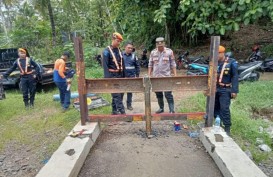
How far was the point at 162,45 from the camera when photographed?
5.59 m

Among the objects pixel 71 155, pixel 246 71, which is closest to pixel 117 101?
pixel 71 155

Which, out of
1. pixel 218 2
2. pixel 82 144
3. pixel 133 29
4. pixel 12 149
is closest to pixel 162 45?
pixel 82 144

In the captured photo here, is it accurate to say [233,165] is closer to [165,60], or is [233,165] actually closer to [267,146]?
[267,146]

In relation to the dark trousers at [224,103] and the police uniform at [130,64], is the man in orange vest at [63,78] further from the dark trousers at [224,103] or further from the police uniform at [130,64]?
the dark trousers at [224,103]

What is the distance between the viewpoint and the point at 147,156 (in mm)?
3977

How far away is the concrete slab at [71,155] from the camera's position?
125 inches

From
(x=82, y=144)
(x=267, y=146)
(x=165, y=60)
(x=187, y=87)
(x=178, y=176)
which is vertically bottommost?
(x=267, y=146)

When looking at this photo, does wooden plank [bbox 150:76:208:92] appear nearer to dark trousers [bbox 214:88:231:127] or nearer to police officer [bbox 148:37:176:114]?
dark trousers [bbox 214:88:231:127]

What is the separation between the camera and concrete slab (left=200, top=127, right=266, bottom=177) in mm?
3129

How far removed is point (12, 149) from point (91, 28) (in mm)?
14842

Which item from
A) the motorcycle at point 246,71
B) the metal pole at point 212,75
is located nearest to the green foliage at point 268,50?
the motorcycle at point 246,71

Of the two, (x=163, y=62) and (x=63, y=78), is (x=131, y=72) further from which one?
(x=63, y=78)

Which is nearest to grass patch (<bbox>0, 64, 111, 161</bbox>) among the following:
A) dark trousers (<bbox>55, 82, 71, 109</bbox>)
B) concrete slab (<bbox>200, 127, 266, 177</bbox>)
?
dark trousers (<bbox>55, 82, 71, 109</bbox>)

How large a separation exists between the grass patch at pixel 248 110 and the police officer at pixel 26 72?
160 inches
